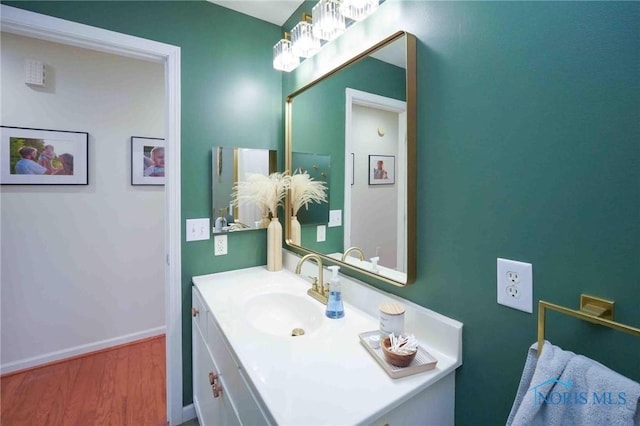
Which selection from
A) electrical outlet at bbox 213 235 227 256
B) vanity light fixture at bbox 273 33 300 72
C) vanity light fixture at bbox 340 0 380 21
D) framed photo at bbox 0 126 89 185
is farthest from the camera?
framed photo at bbox 0 126 89 185

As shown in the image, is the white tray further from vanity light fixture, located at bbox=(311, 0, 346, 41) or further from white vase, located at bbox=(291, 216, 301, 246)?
vanity light fixture, located at bbox=(311, 0, 346, 41)

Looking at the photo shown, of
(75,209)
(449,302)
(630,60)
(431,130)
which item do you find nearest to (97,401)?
(75,209)

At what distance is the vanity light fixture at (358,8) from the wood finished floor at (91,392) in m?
2.34

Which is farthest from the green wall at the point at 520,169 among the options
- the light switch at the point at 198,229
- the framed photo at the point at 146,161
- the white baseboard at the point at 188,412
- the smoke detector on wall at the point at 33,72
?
the smoke detector on wall at the point at 33,72

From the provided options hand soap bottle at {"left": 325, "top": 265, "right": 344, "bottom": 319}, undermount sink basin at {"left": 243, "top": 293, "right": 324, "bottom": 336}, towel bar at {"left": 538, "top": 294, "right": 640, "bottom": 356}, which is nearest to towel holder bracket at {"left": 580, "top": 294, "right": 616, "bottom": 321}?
towel bar at {"left": 538, "top": 294, "right": 640, "bottom": 356}

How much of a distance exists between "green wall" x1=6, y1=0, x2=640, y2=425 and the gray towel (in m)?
0.12

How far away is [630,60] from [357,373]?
0.96 metres

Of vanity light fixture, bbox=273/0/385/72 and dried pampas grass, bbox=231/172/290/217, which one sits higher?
vanity light fixture, bbox=273/0/385/72

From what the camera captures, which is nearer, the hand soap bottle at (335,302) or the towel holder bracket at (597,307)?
the towel holder bracket at (597,307)

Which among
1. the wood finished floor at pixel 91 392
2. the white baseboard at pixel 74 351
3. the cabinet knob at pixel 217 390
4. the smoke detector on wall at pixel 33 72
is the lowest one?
the wood finished floor at pixel 91 392

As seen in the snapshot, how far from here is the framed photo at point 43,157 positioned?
2098mm

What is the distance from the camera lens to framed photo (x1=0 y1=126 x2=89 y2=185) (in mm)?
2098

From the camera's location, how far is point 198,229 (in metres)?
1.73

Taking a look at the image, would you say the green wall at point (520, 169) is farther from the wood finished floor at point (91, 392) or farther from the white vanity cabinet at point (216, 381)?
the wood finished floor at point (91, 392)
